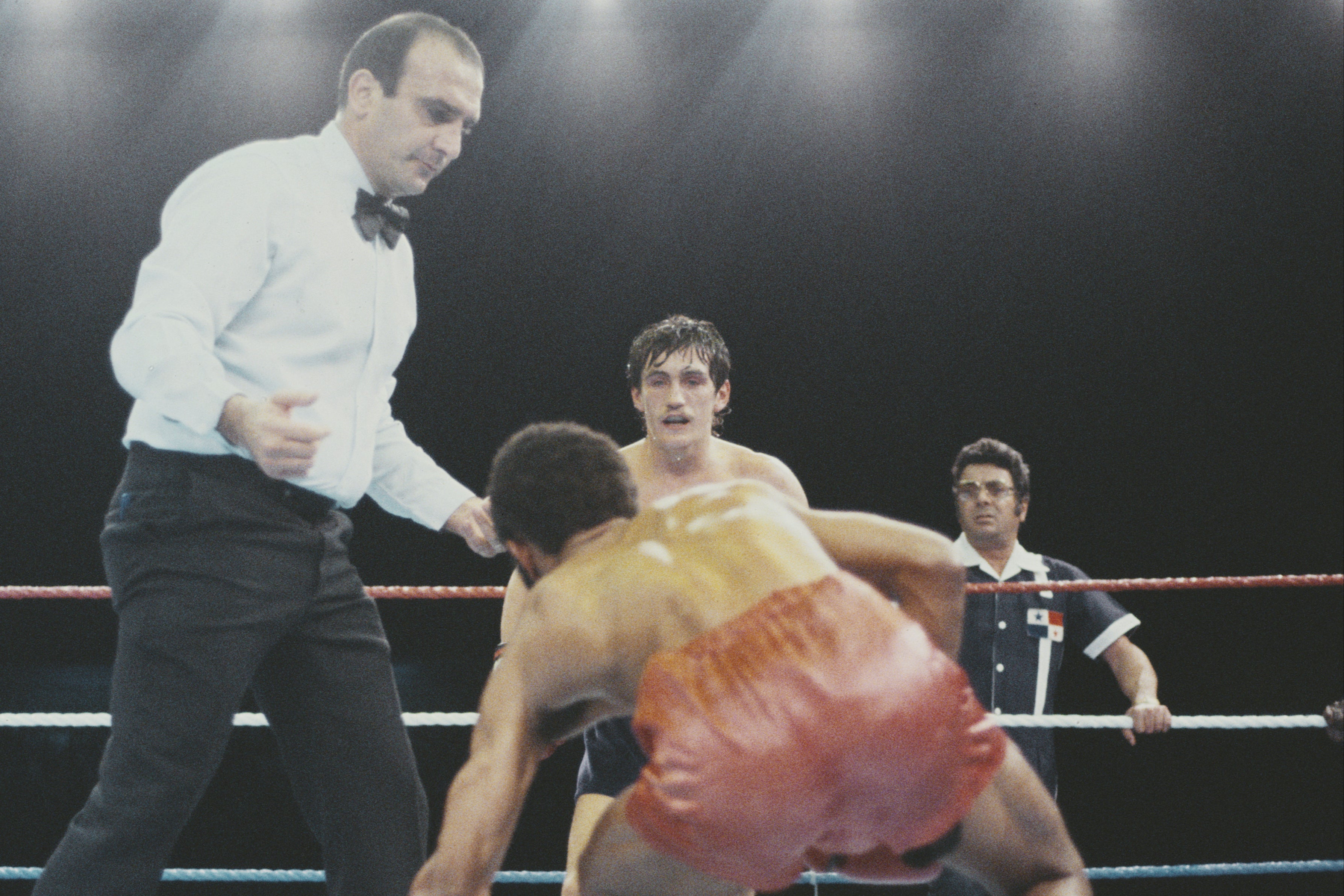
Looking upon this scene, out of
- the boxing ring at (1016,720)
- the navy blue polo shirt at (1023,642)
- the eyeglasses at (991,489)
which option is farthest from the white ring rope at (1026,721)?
the eyeglasses at (991,489)

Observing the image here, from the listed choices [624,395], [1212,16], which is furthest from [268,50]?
[1212,16]

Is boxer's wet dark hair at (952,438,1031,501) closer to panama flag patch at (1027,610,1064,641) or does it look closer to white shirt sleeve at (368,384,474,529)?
panama flag patch at (1027,610,1064,641)

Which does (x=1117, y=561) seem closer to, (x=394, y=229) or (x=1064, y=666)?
(x=1064, y=666)

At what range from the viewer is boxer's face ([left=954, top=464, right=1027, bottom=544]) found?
269 cm

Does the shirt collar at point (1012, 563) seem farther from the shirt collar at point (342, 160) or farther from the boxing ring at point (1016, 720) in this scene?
the shirt collar at point (342, 160)

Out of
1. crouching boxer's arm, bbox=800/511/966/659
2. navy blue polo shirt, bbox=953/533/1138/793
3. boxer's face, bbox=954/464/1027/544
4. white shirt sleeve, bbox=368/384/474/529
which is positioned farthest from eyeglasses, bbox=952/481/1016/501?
white shirt sleeve, bbox=368/384/474/529

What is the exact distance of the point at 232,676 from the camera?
1.20 metres

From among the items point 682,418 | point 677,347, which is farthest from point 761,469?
point 677,347

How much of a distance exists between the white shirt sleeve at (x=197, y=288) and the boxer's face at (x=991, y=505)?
1842 millimetres

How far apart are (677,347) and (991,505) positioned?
0.85m

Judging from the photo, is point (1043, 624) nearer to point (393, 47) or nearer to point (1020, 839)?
point (1020, 839)

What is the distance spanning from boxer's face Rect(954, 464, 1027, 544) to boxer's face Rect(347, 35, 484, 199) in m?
1.65

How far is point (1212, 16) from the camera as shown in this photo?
489 centimetres

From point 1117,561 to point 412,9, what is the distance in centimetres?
386
